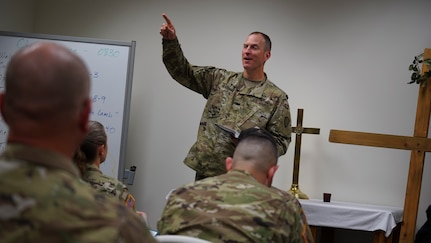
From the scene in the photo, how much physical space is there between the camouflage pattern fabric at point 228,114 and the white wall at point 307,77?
1.21m

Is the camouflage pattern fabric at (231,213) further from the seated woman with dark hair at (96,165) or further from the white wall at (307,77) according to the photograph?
the white wall at (307,77)

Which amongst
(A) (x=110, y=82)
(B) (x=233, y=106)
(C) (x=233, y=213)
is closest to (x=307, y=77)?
(B) (x=233, y=106)

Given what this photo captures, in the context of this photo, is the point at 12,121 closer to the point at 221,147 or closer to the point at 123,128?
the point at 221,147

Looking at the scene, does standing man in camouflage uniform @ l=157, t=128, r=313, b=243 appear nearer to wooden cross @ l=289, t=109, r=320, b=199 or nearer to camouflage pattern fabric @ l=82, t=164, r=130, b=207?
camouflage pattern fabric @ l=82, t=164, r=130, b=207

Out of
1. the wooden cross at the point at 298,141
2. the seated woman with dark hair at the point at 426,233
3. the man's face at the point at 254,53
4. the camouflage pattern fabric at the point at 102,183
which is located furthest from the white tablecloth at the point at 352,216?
the camouflage pattern fabric at the point at 102,183

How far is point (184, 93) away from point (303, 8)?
1.19 metres

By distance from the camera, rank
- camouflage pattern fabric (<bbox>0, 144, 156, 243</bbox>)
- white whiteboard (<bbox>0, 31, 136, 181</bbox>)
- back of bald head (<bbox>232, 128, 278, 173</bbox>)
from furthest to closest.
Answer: white whiteboard (<bbox>0, 31, 136, 181</bbox>) → back of bald head (<bbox>232, 128, 278, 173</bbox>) → camouflage pattern fabric (<bbox>0, 144, 156, 243</bbox>)

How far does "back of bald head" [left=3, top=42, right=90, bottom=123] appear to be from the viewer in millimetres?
935

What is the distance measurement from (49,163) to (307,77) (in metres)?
3.57

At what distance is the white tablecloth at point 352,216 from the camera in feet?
12.0

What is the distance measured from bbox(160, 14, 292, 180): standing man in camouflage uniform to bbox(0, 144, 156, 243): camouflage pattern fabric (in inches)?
83.8

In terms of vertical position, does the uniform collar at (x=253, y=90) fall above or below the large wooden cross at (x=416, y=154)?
above

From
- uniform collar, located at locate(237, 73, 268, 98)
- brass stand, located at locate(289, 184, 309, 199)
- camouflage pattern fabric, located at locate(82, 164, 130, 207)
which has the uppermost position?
uniform collar, located at locate(237, 73, 268, 98)

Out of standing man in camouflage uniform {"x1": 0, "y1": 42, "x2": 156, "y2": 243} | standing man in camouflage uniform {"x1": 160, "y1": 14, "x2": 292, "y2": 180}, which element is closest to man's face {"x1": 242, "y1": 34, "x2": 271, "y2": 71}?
standing man in camouflage uniform {"x1": 160, "y1": 14, "x2": 292, "y2": 180}
